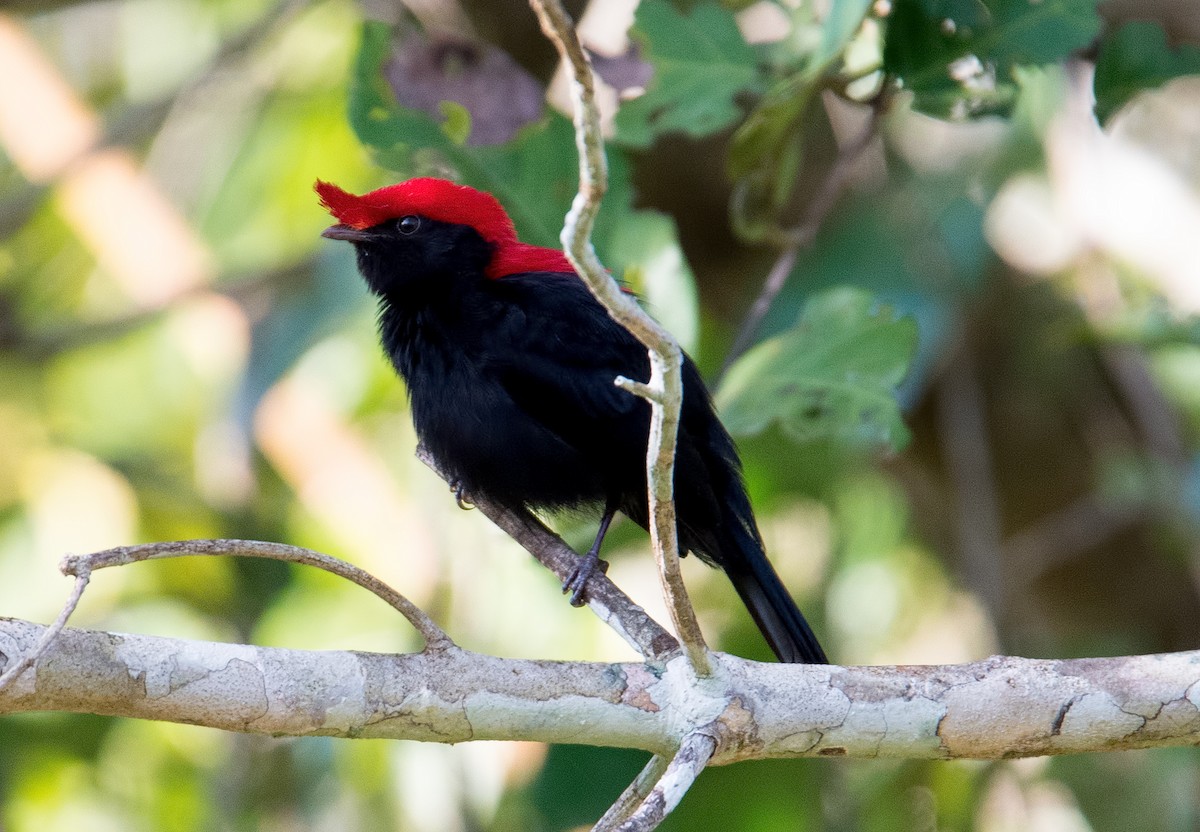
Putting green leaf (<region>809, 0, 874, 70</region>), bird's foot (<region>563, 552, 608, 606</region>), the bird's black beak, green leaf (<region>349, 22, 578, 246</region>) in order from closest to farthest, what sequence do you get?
bird's foot (<region>563, 552, 608, 606</region>) < green leaf (<region>809, 0, 874, 70</region>) < the bird's black beak < green leaf (<region>349, 22, 578, 246</region>)

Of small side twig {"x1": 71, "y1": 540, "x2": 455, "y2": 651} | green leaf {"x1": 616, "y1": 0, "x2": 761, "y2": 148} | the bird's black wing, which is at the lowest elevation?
the bird's black wing

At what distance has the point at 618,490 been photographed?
3289mm

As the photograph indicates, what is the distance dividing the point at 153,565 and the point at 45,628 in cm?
336

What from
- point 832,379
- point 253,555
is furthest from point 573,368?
point 253,555

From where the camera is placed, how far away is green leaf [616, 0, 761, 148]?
3.52 metres

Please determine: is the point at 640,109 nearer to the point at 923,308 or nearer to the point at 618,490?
the point at 618,490

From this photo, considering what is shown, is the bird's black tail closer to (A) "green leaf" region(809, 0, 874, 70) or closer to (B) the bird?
(B) the bird

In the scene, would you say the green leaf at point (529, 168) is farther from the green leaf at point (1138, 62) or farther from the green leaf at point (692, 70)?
the green leaf at point (1138, 62)

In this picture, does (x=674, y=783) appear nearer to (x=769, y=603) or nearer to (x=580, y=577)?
(x=580, y=577)

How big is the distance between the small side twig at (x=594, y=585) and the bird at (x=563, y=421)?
1.5 inches

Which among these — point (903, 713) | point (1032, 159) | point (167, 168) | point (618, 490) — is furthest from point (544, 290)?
point (167, 168)

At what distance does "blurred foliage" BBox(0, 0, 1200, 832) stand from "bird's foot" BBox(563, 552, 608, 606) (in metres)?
0.60

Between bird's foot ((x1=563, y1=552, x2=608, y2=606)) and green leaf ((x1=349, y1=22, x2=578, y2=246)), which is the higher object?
green leaf ((x1=349, y1=22, x2=578, y2=246))

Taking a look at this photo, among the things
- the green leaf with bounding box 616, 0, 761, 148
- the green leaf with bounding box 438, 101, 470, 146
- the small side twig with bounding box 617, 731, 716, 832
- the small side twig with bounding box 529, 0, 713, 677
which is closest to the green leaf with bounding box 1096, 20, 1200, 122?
the green leaf with bounding box 616, 0, 761, 148
